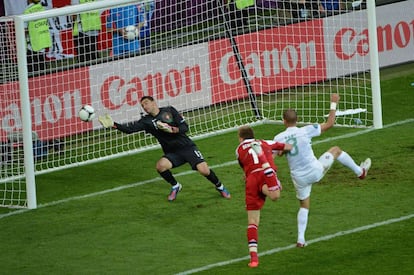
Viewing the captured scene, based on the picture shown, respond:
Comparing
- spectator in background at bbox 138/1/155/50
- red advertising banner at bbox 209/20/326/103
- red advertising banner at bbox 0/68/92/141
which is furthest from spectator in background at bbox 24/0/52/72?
red advertising banner at bbox 209/20/326/103

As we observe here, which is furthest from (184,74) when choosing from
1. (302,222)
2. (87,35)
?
(302,222)

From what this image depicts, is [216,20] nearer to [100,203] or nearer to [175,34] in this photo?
[175,34]

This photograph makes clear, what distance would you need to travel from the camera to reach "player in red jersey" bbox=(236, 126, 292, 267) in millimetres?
13914

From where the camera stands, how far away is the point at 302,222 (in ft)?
47.4

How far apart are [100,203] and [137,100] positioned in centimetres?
378

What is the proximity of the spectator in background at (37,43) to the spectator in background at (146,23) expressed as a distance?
1.63m

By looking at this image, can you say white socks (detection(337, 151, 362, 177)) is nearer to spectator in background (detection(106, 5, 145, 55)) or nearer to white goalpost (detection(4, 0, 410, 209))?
white goalpost (detection(4, 0, 410, 209))

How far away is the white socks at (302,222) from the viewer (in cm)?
1442

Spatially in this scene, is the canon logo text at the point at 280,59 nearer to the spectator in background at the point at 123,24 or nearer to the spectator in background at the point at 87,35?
the spectator in background at the point at 123,24

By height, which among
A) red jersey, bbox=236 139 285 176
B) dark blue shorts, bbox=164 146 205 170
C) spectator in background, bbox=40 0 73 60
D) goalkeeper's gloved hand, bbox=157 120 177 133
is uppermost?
spectator in background, bbox=40 0 73 60

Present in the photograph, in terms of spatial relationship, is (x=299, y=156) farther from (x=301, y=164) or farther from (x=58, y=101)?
(x=58, y=101)

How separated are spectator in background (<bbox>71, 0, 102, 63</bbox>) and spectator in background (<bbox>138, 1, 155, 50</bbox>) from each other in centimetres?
80

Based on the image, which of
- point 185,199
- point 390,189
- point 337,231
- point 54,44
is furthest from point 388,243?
point 54,44

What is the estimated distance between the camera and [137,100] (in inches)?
817
